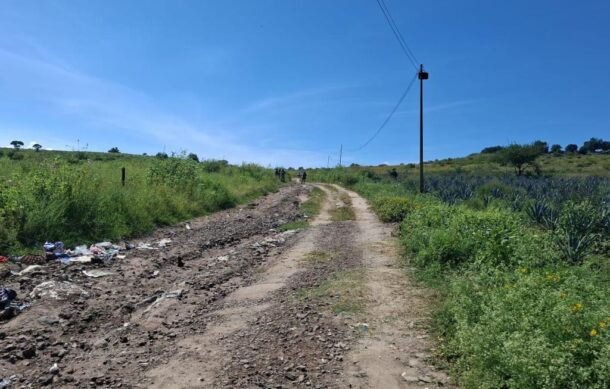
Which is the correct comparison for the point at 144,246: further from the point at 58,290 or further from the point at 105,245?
the point at 58,290

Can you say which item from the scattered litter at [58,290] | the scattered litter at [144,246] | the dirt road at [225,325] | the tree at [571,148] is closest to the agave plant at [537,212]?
the dirt road at [225,325]

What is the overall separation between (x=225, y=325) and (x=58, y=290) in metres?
2.75

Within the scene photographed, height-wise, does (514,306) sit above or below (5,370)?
above

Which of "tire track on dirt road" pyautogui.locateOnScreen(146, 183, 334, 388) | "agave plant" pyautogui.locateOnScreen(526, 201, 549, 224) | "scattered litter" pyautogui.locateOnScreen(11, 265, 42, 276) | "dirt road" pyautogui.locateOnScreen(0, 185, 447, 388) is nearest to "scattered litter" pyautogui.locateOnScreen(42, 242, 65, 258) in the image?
"dirt road" pyautogui.locateOnScreen(0, 185, 447, 388)

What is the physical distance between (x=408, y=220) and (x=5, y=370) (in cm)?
918

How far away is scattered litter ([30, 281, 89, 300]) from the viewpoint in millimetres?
6008

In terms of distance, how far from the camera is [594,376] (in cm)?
290

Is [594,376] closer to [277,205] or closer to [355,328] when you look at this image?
[355,328]

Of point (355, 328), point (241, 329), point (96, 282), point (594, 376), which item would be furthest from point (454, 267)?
point (96, 282)

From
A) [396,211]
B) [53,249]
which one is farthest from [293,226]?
[53,249]

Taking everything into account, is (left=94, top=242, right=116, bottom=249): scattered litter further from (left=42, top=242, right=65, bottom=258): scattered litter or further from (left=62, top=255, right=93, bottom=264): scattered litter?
(left=62, top=255, right=93, bottom=264): scattered litter

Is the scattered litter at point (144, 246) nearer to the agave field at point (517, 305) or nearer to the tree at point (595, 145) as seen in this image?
the agave field at point (517, 305)

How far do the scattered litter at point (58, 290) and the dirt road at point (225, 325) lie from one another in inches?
1.6

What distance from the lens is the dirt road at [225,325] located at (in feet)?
12.8
